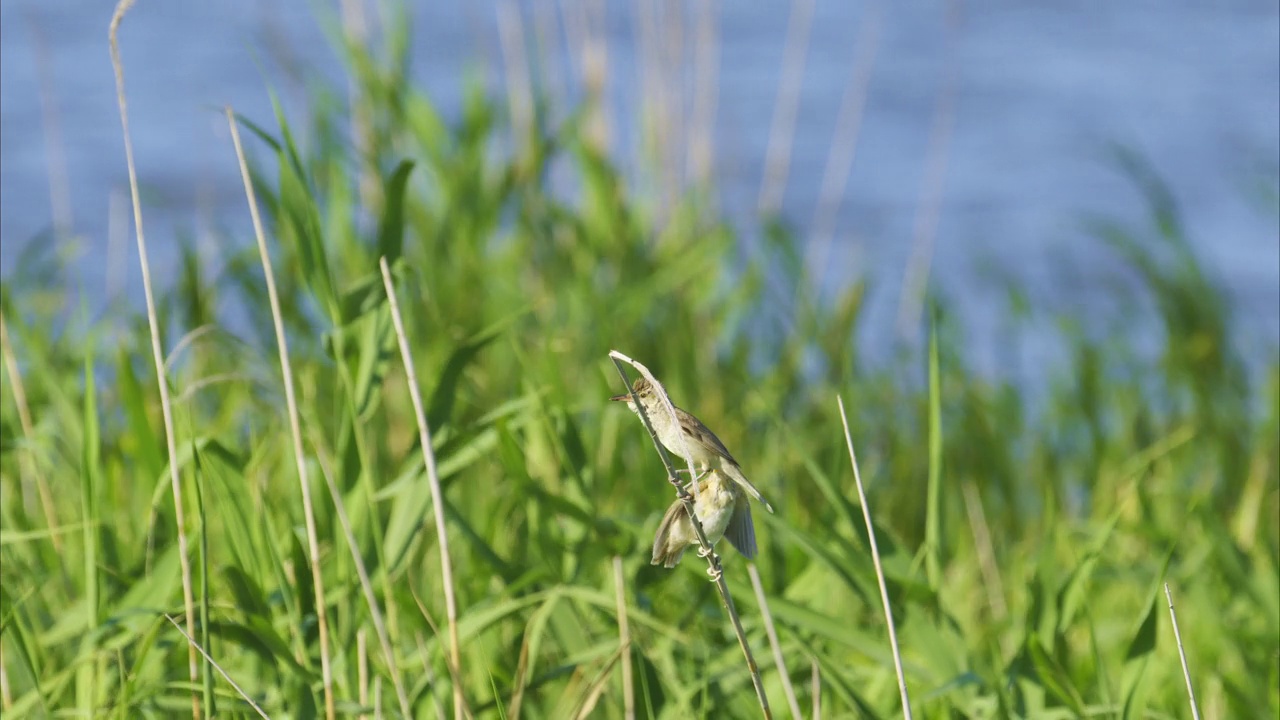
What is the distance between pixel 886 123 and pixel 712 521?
905 cm

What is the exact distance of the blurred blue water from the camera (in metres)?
7.29

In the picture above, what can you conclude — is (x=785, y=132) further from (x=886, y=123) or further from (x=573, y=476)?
(x=886, y=123)

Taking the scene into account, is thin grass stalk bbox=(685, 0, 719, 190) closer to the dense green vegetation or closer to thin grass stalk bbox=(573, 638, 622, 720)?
the dense green vegetation

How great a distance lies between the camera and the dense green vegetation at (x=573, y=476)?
2.00 metres

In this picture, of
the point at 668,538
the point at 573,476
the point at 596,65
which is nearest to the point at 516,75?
the point at 596,65

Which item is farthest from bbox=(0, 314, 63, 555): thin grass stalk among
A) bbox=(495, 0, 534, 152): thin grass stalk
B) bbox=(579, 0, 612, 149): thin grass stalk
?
bbox=(579, 0, 612, 149): thin grass stalk

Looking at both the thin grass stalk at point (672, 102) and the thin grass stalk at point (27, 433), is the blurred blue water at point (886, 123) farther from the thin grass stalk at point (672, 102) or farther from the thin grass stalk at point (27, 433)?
the thin grass stalk at point (27, 433)

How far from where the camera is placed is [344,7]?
414 centimetres

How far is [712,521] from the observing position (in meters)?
1.31

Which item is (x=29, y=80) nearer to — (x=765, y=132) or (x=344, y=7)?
(x=765, y=132)

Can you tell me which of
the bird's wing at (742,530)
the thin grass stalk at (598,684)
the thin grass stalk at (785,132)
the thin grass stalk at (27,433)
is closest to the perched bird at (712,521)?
the bird's wing at (742,530)

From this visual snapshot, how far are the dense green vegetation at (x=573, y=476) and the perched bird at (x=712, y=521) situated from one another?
0.44 metres

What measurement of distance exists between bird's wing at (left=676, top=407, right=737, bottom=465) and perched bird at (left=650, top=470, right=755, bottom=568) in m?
0.04

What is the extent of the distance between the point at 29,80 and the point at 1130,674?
9558 millimetres
